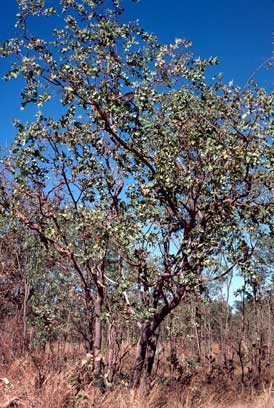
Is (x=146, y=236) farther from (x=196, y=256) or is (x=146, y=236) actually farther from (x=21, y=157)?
(x=21, y=157)

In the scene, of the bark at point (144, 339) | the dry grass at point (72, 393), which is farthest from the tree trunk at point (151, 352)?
the dry grass at point (72, 393)

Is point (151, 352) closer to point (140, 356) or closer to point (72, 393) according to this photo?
point (140, 356)

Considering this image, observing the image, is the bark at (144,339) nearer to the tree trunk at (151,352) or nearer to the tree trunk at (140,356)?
the tree trunk at (140,356)

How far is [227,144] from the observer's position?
6438 millimetres

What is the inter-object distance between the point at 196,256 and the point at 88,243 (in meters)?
2.30

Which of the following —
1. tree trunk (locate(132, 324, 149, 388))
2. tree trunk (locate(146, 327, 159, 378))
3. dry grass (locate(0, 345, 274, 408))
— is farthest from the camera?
tree trunk (locate(146, 327, 159, 378))

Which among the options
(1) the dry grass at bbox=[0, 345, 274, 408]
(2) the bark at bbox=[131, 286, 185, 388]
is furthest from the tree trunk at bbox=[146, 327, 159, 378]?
(1) the dry grass at bbox=[0, 345, 274, 408]

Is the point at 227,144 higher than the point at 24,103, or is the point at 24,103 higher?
the point at 24,103

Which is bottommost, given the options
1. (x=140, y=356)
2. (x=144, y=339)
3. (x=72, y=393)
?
(x=72, y=393)

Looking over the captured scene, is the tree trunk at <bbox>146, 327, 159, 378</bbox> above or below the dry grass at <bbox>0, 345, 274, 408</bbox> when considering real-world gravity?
above

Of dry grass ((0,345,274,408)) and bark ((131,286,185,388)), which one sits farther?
bark ((131,286,185,388))

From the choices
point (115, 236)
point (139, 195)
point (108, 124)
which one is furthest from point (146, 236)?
point (108, 124)

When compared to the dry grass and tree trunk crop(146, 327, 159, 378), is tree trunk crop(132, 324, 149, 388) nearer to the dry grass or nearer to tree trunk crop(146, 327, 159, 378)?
tree trunk crop(146, 327, 159, 378)

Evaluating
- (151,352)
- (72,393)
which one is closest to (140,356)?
(151,352)
